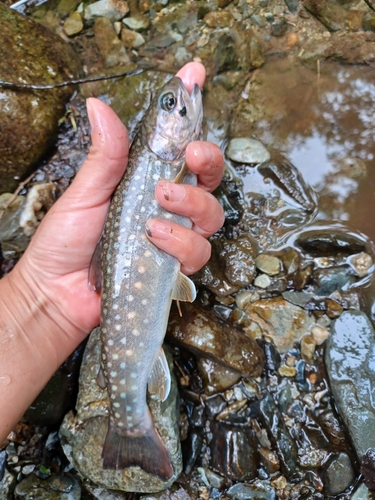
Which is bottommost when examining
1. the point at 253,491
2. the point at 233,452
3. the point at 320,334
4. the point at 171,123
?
the point at 253,491

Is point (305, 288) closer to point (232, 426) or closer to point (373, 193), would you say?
point (373, 193)

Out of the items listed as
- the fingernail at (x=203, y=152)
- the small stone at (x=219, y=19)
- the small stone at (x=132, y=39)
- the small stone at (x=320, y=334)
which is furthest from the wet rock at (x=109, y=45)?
the small stone at (x=320, y=334)

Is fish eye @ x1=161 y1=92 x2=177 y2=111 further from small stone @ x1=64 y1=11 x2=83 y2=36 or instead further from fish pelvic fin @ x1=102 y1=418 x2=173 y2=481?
fish pelvic fin @ x1=102 y1=418 x2=173 y2=481

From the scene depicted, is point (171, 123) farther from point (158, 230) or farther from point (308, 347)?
point (308, 347)

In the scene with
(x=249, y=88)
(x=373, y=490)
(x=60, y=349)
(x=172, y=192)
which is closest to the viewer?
(x=172, y=192)

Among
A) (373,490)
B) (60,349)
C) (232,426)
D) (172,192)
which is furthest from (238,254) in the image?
(373,490)

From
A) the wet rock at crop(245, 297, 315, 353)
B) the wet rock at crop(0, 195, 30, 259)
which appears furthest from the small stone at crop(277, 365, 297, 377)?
the wet rock at crop(0, 195, 30, 259)

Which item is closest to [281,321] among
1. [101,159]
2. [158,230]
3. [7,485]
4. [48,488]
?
[158,230]
